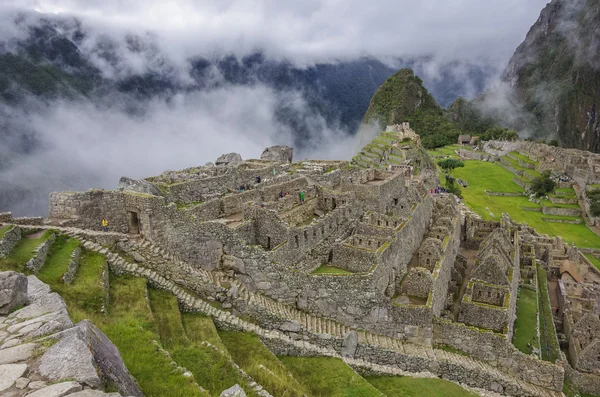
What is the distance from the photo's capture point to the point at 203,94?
151ft

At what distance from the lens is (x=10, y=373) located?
5.46 metres

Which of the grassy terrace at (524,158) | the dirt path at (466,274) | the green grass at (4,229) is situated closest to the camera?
the green grass at (4,229)

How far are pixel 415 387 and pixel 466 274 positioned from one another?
1189 cm

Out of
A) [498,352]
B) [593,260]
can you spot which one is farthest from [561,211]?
[498,352]

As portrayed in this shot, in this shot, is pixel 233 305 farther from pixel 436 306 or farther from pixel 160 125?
pixel 160 125

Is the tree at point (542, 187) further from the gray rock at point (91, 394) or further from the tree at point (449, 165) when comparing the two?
the gray rock at point (91, 394)

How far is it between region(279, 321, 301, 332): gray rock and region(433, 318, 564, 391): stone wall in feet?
20.9

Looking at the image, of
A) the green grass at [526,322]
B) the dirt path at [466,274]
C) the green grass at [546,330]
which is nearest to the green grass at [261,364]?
→ the dirt path at [466,274]

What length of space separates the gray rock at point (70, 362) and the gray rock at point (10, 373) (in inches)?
9.4

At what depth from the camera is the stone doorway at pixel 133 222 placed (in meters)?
16.8

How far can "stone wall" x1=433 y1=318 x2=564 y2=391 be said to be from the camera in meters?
17.2

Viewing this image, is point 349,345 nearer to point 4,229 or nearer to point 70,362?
point 70,362

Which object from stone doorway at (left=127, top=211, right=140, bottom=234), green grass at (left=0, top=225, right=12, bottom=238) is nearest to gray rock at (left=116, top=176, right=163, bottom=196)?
stone doorway at (left=127, top=211, right=140, bottom=234)

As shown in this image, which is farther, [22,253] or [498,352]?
[498,352]
